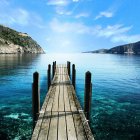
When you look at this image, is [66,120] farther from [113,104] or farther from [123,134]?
[113,104]

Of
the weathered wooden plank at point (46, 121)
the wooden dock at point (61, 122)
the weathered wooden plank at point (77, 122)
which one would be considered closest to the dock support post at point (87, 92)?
the wooden dock at point (61, 122)

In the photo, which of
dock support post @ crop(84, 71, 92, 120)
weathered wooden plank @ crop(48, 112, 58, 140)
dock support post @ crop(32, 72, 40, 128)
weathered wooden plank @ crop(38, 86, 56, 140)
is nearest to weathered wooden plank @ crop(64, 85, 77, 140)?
weathered wooden plank @ crop(48, 112, 58, 140)

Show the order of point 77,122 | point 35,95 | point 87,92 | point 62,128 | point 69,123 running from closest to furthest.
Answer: point 62,128, point 69,123, point 77,122, point 35,95, point 87,92

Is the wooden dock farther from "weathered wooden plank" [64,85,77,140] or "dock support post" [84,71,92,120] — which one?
"dock support post" [84,71,92,120]

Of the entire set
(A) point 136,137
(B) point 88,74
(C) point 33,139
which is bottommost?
(A) point 136,137

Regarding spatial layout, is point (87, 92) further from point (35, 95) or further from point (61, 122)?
point (61, 122)

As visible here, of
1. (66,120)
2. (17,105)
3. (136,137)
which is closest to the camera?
(66,120)

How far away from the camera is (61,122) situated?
10977mm

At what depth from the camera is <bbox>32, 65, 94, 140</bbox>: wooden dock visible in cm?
950

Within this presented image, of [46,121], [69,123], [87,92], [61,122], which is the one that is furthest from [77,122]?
[87,92]

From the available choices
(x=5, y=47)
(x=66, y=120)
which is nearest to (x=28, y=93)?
(x=66, y=120)

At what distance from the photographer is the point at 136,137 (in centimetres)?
1459

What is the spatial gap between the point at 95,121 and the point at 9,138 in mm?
6510

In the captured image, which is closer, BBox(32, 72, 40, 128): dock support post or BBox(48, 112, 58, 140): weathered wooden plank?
BBox(48, 112, 58, 140): weathered wooden plank
